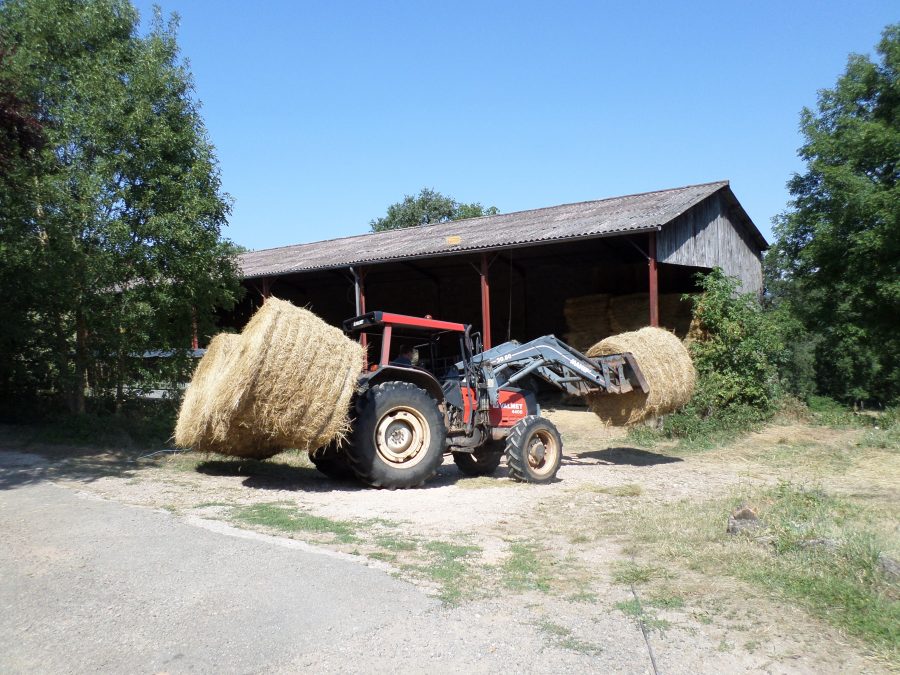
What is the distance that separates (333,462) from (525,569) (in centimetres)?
478

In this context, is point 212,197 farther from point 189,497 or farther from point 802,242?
point 802,242

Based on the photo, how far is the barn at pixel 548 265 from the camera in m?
17.4

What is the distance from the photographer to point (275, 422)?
8.30 m

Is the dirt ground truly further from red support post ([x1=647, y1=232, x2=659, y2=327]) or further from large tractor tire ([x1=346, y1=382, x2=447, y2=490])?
red support post ([x1=647, y1=232, x2=659, y2=327])

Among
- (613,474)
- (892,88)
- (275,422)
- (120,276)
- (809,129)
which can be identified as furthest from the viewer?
(809,129)

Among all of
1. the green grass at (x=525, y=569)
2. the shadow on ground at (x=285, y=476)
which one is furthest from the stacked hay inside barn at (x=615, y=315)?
the green grass at (x=525, y=569)

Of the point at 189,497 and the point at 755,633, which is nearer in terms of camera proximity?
the point at 755,633

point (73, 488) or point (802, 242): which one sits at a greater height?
point (802, 242)

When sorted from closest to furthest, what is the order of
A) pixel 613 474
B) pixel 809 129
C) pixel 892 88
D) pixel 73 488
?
pixel 73 488 < pixel 613 474 < pixel 892 88 < pixel 809 129

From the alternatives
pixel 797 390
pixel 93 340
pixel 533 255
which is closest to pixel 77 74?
pixel 93 340

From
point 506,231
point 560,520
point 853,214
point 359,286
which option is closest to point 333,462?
point 560,520

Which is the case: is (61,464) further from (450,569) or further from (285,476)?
(450,569)

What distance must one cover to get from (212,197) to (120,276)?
2268 mm

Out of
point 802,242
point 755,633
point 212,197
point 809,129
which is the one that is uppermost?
point 809,129
